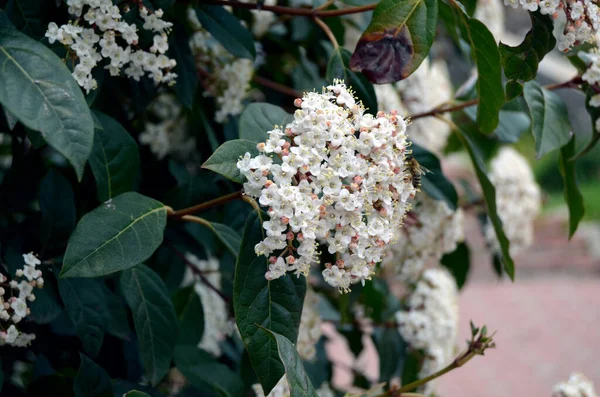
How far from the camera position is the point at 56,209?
48.9 inches

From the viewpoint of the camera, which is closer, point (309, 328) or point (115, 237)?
point (115, 237)

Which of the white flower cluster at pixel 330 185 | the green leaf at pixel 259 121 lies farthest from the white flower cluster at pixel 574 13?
the green leaf at pixel 259 121

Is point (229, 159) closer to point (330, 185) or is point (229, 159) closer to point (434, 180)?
point (330, 185)

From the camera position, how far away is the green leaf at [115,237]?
3.24ft

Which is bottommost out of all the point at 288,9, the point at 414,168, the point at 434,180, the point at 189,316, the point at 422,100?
the point at 189,316

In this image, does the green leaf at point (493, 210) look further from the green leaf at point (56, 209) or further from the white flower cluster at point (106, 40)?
the green leaf at point (56, 209)

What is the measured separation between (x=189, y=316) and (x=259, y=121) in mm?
742

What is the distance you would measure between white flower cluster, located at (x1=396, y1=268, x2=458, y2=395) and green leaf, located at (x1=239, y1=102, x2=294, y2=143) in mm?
1085

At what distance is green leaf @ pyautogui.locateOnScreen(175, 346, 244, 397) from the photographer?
1.42 metres

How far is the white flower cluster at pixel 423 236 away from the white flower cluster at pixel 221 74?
21.2 inches

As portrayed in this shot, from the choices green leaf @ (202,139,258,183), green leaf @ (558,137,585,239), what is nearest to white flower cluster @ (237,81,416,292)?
green leaf @ (202,139,258,183)

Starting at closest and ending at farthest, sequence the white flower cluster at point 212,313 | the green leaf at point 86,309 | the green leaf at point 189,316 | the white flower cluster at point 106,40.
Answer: the white flower cluster at point 106,40 < the green leaf at point 86,309 < the green leaf at point 189,316 < the white flower cluster at point 212,313

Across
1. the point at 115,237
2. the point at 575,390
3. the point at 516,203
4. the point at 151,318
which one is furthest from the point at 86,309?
the point at 516,203

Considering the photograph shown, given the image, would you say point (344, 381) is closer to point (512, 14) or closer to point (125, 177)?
point (125, 177)
